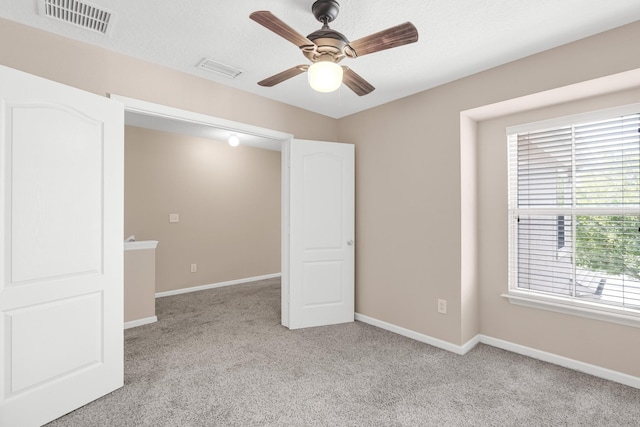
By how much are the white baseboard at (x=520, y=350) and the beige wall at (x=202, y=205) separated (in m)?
2.96

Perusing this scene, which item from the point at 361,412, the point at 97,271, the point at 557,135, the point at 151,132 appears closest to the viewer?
the point at 361,412

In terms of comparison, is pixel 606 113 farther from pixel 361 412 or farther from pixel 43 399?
pixel 43 399

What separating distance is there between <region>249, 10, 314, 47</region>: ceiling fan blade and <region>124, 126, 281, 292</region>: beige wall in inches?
150

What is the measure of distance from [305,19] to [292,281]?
238 centimetres

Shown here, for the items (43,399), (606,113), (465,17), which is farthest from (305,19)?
(43,399)

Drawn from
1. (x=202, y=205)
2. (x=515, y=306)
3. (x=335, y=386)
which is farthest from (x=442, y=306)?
→ (x=202, y=205)

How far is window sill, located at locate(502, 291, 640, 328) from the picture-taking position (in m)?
2.25

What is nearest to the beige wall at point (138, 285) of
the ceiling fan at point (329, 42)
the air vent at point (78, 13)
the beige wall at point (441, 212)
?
the air vent at point (78, 13)

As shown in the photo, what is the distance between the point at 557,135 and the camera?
261cm

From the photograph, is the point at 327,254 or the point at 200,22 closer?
the point at 200,22

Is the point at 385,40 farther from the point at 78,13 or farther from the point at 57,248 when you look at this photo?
the point at 57,248

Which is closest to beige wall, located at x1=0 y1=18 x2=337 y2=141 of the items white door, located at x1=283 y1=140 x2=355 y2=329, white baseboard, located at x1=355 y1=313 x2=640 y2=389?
white door, located at x1=283 y1=140 x2=355 y2=329

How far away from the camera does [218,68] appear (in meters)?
2.62

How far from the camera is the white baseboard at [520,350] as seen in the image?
2271mm
